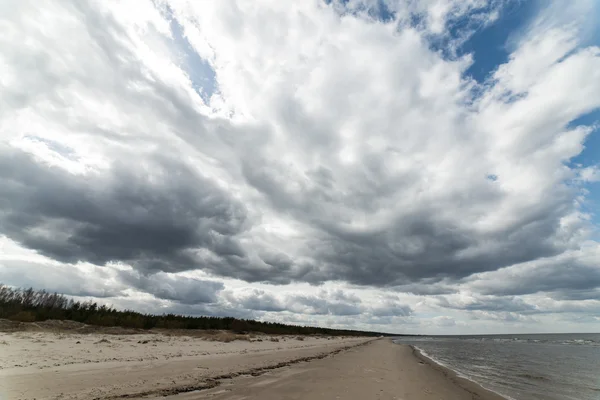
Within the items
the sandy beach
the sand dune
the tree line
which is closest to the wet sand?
the sandy beach

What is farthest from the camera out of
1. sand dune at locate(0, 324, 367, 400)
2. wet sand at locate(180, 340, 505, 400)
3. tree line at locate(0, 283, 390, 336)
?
tree line at locate(0, 283, 390, 336)

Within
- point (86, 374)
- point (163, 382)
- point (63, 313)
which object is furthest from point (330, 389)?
point (63, 313)

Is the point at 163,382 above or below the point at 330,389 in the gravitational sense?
above

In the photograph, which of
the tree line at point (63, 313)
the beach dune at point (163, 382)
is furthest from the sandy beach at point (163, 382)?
the tree line at point (63, 313)

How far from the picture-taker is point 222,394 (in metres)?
9.59

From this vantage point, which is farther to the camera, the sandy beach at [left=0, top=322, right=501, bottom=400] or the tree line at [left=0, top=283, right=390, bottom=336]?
the tree line at [left=0, top=283, right=390, bottom=336]

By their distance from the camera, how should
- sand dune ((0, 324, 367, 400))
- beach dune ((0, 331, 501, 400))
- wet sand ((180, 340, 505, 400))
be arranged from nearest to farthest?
sand dune ((0, 324, 367, 400))
beach dune ((0, 331, 501, 400))
wet sand ((180, 340, 505, 400))

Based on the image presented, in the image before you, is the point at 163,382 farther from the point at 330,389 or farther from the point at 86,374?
the point at 330,389

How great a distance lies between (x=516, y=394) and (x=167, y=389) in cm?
1542

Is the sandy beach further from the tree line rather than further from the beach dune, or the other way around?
the tree line

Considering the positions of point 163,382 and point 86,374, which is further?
point 86,374

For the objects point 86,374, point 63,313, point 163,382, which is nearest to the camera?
point 163,382

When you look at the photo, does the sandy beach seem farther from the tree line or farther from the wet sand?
the tree line

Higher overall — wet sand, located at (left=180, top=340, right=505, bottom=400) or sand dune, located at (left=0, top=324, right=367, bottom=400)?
sand dune, located at (left=0, top=324, right=367, bottom=400)
